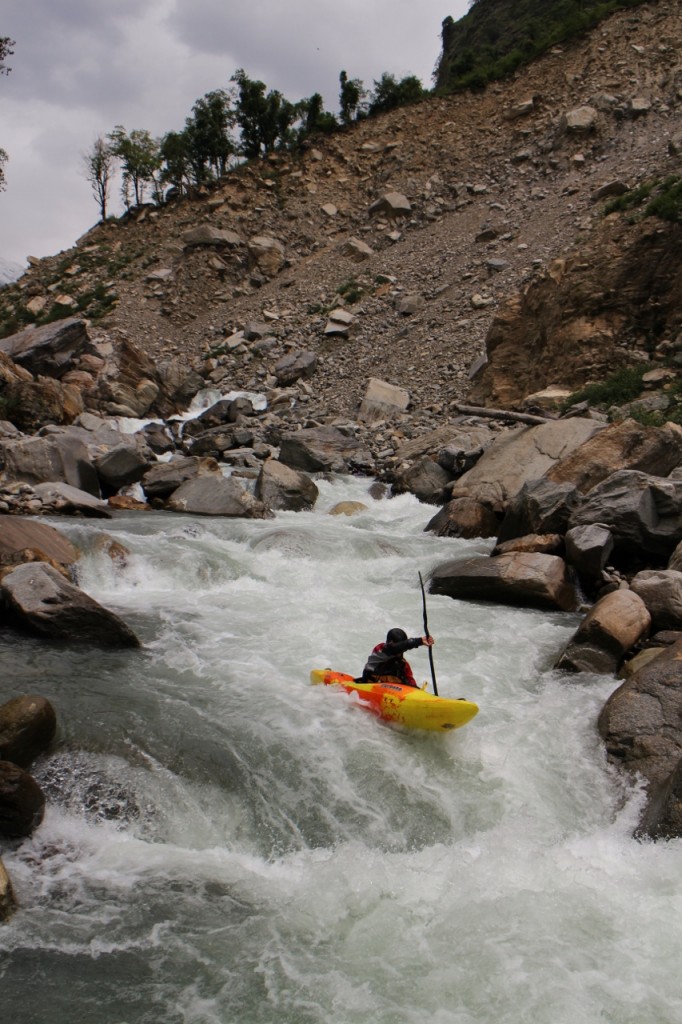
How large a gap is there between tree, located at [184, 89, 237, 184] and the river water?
38.1m

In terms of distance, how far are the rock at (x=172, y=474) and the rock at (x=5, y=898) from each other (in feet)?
36.4

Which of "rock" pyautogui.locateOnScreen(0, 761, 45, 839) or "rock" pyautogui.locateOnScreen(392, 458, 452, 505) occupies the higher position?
"rock" pyautogui.locateOnScreen(392, 458, 452, 505)

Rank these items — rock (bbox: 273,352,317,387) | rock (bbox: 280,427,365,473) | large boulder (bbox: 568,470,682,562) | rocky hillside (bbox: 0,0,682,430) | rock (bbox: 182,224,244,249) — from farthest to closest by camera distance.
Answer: rock (bbox: 182,224,244,249), rock (bbox: 273,352,317,387), rocky hillside (bbox: 0,0,682,430), rock (bbox: 280,427,365,473), large boulder (bbox: 568,470,682,562)

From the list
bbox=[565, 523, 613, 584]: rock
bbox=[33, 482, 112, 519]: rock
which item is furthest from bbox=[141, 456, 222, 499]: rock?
bbox=[565, 523, 613, 584]: rock

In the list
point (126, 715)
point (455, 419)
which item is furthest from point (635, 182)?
point (126, 715)

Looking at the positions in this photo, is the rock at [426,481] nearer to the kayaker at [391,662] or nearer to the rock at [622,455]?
the rock at [622,455]

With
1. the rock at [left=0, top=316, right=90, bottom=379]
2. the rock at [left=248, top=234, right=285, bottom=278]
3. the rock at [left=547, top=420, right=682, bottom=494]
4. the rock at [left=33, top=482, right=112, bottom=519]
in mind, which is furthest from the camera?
the rock at [left=248, top=234, right=285, bottom=278]

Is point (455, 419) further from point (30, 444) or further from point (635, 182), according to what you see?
point (635, 182)

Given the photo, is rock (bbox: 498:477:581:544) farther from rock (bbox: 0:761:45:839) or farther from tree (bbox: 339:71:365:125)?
tree (bbox: 339:71:365:125)

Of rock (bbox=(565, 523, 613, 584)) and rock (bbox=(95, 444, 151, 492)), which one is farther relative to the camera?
rock (bbox=(95, 444, 151, 492))

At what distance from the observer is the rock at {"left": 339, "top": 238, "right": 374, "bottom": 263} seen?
30.5 m

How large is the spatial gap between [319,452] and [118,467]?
494 centimetres

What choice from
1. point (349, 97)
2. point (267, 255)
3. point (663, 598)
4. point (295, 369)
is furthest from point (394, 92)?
point (663, 598)

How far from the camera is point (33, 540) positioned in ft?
30.3
